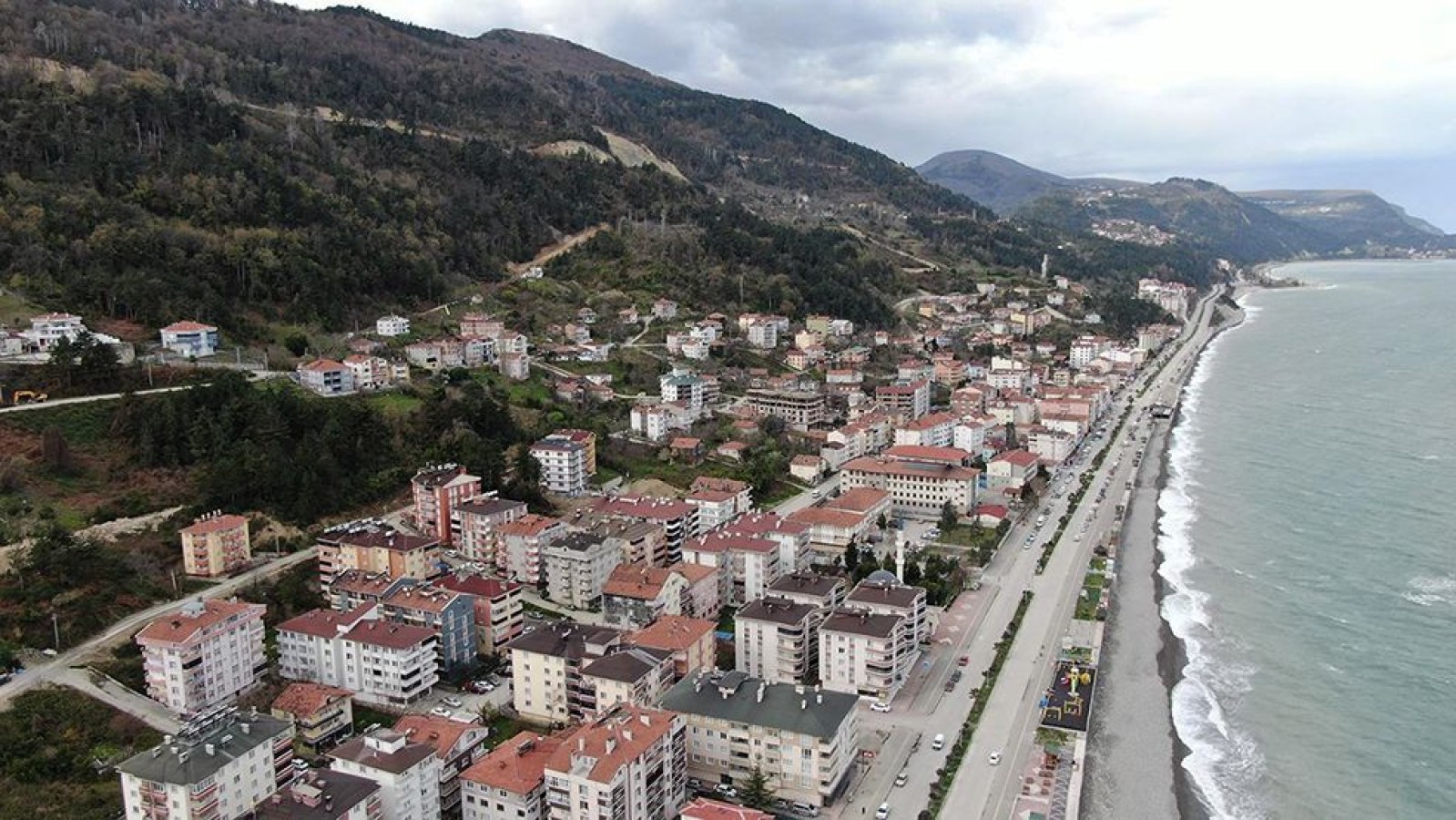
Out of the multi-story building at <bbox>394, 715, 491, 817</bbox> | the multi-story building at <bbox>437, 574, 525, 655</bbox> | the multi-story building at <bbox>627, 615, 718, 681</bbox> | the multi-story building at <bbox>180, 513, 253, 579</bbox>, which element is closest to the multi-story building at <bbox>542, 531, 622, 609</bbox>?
the multi-story building at <bbox>437, 574, 525, 655</bbox>

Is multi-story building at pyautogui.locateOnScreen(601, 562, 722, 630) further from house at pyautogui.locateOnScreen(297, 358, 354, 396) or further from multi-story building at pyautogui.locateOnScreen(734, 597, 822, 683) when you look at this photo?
house at pyautogui.locateOnScreen(297, 358, 354, 396)

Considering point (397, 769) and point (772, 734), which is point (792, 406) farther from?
point (397, 769)

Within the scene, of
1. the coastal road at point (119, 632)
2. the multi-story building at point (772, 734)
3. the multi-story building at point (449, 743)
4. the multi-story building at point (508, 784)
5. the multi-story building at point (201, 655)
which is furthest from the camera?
the multi-story building at point (201, 655)

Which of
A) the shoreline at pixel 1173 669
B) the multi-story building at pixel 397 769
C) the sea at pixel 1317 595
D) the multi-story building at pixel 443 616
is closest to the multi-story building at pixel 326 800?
the multi-story building at pixel 397 769

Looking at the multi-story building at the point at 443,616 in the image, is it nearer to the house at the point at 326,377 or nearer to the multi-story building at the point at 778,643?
the multi-story building at the point at 778,643

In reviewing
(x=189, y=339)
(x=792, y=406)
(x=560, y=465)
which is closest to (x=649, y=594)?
(x=560, y=465)
